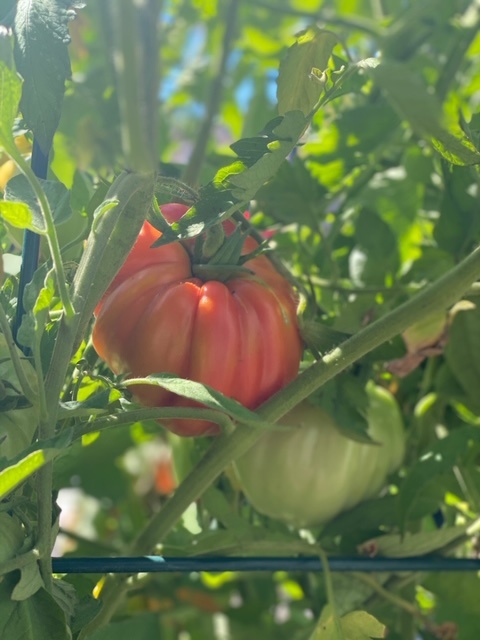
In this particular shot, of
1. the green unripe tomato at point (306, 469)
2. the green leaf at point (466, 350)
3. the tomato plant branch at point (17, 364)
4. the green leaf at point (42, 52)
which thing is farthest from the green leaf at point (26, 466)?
the green leaf at point (466, 350)

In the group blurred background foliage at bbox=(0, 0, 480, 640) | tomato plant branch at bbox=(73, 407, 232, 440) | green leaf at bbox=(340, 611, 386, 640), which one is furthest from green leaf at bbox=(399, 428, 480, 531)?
tomato plant branch at bbox=(73, 407, 232, 440)

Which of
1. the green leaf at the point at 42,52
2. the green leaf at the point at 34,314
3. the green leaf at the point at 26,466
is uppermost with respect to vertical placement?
the green leaf at the point at 42,52

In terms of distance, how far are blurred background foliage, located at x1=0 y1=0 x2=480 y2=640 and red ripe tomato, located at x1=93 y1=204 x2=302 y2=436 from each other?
24 mm

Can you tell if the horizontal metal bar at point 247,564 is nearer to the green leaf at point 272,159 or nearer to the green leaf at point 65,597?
the green leaf at point 65,597

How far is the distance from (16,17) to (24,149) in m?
0.19

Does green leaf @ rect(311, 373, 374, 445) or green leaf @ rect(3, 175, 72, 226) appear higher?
green leaf @ rect(3, 175, 72, 226)

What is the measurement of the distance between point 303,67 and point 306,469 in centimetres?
28

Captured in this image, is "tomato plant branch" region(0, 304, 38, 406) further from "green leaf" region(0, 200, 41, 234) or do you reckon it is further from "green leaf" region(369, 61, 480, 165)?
"green leaf" region(369, 61, 480, 165)

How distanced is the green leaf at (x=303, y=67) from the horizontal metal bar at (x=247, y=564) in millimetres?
248

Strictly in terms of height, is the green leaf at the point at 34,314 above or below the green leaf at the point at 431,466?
above

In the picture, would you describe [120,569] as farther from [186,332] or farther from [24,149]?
[24,149]

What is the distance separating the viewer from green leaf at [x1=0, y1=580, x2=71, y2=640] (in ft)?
1.27

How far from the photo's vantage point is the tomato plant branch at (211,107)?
32.4 inches

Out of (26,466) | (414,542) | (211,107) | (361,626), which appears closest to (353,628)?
(361,626)
